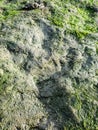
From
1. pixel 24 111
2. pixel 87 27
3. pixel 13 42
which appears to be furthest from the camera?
pixel 87 27

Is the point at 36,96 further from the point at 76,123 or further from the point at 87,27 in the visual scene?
the point at 87,27

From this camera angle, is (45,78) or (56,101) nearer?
(56,101)

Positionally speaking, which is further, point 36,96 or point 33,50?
point 33,50

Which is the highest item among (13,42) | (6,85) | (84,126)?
(13,42)

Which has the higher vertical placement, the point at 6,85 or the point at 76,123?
the point at 6,85

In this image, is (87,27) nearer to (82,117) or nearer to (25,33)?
(25,33)

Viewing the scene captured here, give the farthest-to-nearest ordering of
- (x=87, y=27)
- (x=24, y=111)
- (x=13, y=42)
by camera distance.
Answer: (x=87, y=27)
(x=13, y=42)
(x=24, y=111)

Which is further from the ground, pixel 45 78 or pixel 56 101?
pixel 45 78

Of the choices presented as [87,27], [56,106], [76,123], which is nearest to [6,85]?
[56,106]
